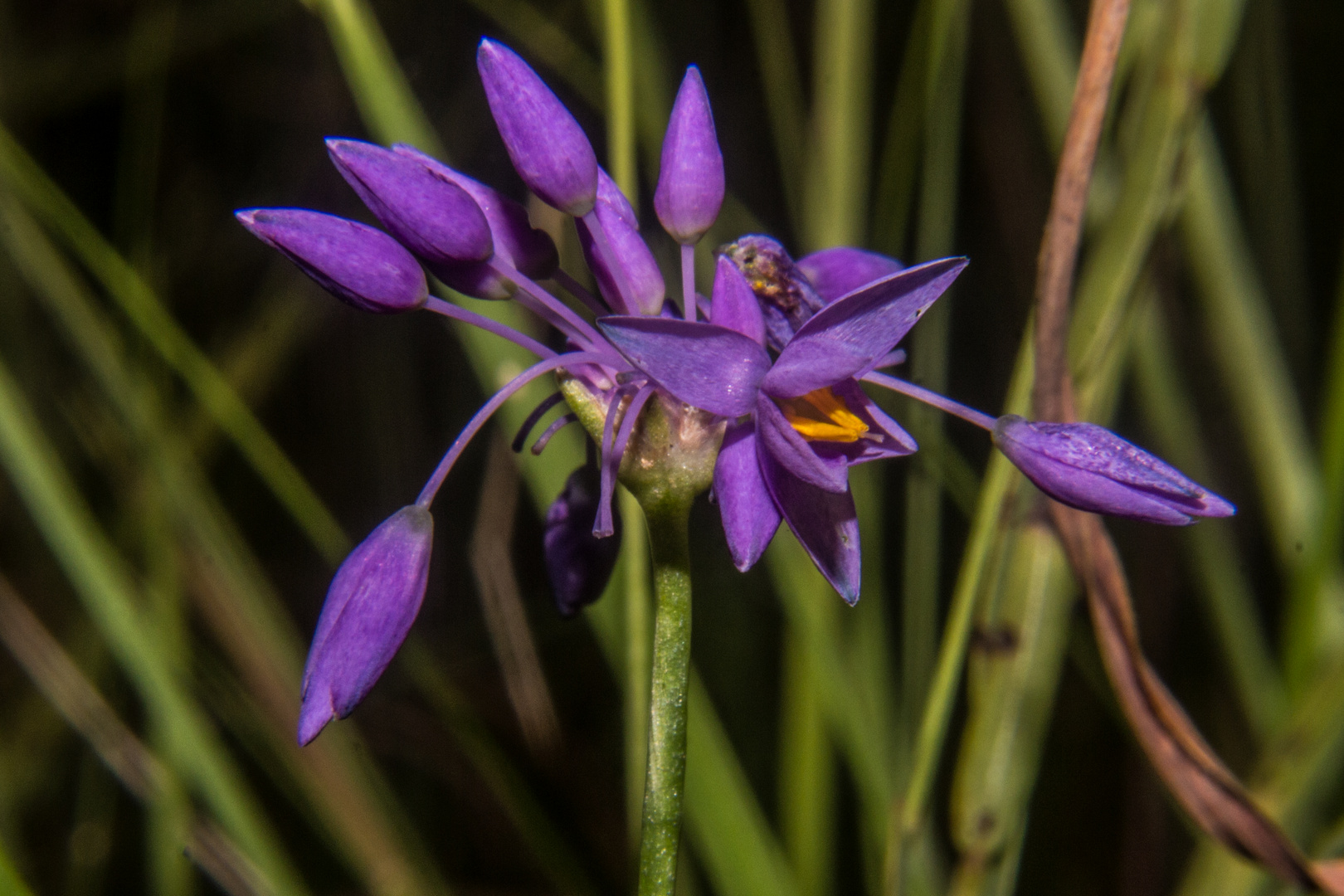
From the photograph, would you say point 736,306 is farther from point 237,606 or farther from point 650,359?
point 237,606

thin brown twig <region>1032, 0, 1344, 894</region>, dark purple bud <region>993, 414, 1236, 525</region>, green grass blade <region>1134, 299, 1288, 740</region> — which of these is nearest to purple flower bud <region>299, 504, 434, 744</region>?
dark purple bud <region>993, 414, 1236, 525</region>

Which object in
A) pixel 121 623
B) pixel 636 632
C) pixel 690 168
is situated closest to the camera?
pixel 690 168

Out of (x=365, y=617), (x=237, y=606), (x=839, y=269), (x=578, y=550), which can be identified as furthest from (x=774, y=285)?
(x=237, y=606)

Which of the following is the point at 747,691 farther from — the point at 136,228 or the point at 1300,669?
the point at 136,228

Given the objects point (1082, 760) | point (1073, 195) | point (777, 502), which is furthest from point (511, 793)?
point (1082, 760)

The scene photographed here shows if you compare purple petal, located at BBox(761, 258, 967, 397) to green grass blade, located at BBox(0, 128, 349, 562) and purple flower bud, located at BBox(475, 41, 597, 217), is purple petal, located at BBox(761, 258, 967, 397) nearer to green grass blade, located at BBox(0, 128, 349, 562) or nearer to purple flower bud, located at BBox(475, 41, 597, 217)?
purple flower bud, located at BBox(475, 41, 597, 217)

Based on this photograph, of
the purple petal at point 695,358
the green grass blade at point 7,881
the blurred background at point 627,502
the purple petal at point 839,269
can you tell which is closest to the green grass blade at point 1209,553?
the blurred background at point 627,502
